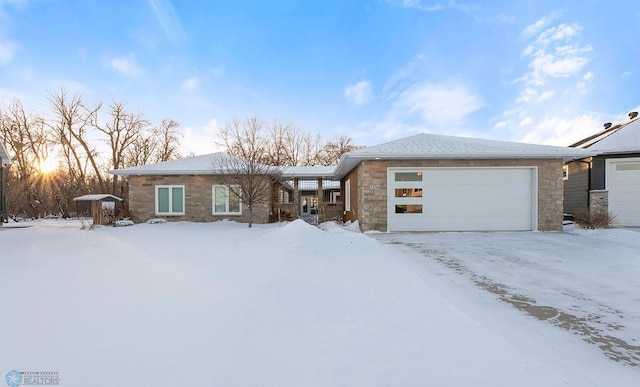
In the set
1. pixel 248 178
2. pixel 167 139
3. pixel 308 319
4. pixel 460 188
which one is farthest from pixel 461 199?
pixel 167 139

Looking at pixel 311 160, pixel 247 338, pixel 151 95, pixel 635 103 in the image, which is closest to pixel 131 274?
pixel 247 338

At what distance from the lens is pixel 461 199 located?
977 cm

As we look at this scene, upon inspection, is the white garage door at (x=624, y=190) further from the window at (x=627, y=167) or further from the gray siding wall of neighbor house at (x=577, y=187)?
the gray siding wall of neighbor house at (x=577, y=187)

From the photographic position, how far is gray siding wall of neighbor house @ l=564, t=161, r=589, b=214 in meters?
11.2

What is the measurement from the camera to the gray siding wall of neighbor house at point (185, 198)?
12953 millimetres

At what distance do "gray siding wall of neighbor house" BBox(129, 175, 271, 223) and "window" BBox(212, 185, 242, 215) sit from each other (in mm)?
196

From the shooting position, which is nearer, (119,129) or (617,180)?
(617,180)

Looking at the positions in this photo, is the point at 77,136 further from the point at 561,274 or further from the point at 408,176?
the point at 561,274

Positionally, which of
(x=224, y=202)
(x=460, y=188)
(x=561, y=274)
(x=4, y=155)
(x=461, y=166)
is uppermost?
(x=4, y=155)

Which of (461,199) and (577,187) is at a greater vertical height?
(577,187)

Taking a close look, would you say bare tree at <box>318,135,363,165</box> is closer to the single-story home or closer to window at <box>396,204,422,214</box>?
the single-story home

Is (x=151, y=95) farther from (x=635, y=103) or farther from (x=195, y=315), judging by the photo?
(x=635, y=103)

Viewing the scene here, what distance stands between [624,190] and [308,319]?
1481 centimetres

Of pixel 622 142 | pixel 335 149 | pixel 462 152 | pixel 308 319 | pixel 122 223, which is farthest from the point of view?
pixel 335 149
